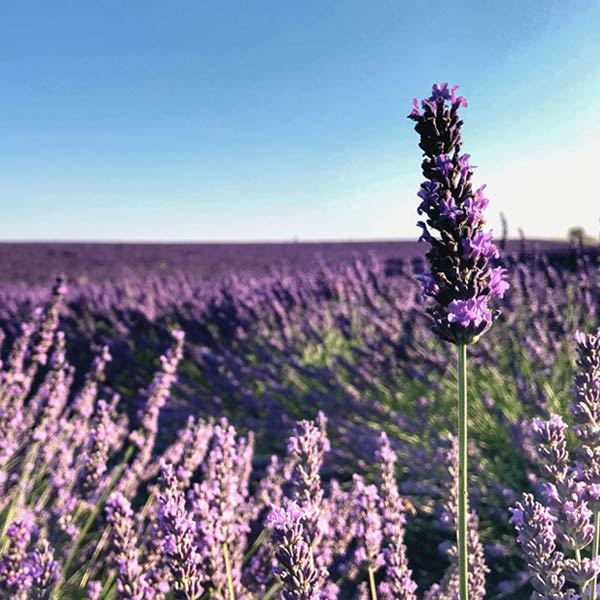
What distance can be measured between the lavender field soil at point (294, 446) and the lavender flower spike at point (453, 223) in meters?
0.23

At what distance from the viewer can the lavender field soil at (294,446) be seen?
105 cm

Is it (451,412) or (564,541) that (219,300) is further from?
(564,541)

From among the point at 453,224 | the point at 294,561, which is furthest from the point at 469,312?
the point at 294,561

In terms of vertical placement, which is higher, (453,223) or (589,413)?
(453,223)

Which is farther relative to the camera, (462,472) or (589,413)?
(589,413)

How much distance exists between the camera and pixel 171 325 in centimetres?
566

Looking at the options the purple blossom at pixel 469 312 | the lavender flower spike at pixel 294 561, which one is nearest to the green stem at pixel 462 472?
the purple blossom at pixel 469 312

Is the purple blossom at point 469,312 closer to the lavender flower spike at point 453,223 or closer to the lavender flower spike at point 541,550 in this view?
the lavender flower spike at point 453,223

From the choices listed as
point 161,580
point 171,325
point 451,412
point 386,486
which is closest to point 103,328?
point 171,325

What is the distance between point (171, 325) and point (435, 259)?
4964 millimetres

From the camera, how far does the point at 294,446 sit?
47.6 inches

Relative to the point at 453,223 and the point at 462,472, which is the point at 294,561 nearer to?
the point at 462,472

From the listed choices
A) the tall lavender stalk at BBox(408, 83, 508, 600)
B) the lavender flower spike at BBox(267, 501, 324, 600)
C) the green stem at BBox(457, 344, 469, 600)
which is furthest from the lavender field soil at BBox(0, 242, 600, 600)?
the tall lavender stalk at BBox(408, 83, 508, 600)

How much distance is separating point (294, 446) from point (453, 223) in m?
0.54
